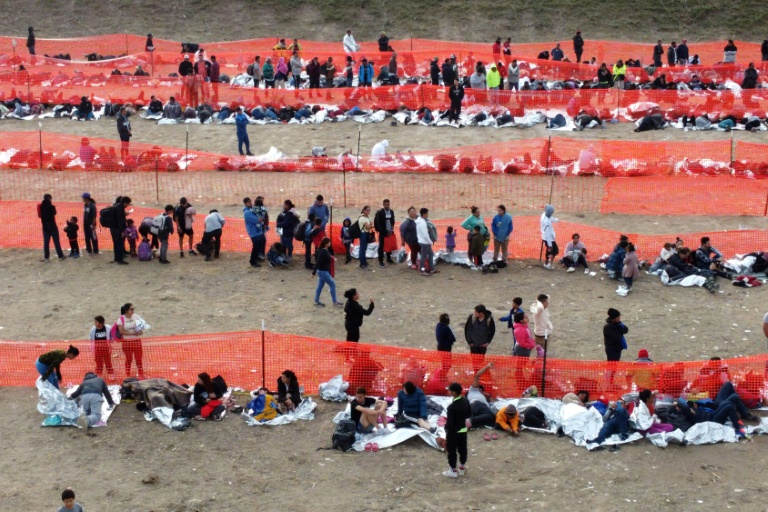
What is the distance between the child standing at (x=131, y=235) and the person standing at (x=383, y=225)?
496cm

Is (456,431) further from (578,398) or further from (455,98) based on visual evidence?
(455,98)

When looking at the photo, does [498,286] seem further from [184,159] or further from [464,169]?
[184,159]

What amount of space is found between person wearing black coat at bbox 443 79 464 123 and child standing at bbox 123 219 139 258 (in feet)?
39.9

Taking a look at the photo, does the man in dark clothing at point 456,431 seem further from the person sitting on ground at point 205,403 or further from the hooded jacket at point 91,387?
the hooded jacket at point 91,387

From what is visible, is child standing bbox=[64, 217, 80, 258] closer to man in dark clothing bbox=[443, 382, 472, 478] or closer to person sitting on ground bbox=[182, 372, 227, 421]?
person sitting on ground bbox=[182, 372, 227, 421]

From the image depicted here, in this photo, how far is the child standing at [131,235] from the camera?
71.9 ft

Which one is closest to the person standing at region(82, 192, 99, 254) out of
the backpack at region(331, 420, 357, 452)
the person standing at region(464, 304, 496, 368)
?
the person standing at region(464, 304, 496, 368)

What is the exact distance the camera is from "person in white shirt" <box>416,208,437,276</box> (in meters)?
21.0

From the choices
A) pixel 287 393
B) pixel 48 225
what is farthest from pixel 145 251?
pixel 287 393

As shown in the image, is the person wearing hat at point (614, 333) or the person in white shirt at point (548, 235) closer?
the person wearing hat at point (614, 333)

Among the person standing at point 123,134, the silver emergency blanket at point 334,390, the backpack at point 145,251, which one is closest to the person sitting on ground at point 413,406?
the silver emergency blanket at point 334,390

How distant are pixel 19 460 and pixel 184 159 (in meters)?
13.8

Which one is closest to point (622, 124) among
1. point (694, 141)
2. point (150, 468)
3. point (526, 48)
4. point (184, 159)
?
point (694, 141)

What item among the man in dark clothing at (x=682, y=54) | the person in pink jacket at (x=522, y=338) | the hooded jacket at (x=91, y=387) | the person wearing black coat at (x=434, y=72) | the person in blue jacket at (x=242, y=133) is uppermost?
the man in dark clothing at (x=682, y=54)
